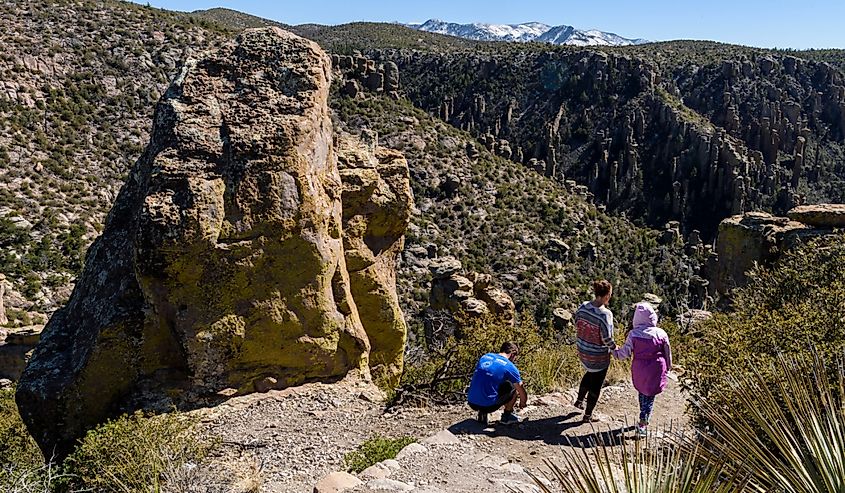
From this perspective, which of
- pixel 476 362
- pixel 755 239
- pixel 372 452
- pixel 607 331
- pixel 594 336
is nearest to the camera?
pixel 372 452

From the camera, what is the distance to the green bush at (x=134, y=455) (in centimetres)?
532

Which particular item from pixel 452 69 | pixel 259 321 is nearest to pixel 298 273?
pixel 259 321

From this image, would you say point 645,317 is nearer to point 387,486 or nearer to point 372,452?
point 372,452

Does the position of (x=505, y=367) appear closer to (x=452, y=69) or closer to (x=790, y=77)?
(x=452, y=69)

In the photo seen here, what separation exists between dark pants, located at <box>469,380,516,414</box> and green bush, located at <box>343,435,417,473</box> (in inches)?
31.3

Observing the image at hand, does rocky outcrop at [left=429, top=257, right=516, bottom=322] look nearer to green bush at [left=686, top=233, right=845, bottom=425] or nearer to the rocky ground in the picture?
green bush at [left=686, top=233, right=845, bottom=425]

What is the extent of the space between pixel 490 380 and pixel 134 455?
338 cm

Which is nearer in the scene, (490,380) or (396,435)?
(490,380)

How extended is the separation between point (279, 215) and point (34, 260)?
68.9 ft

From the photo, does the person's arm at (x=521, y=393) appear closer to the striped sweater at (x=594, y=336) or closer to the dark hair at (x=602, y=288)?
the striped sweater at (x=594, y=336)

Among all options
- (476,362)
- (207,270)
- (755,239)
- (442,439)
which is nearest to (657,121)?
(755,239)

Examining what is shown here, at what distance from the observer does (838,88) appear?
246ft

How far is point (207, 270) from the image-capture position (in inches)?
272

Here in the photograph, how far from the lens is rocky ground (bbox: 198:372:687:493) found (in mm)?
5262
